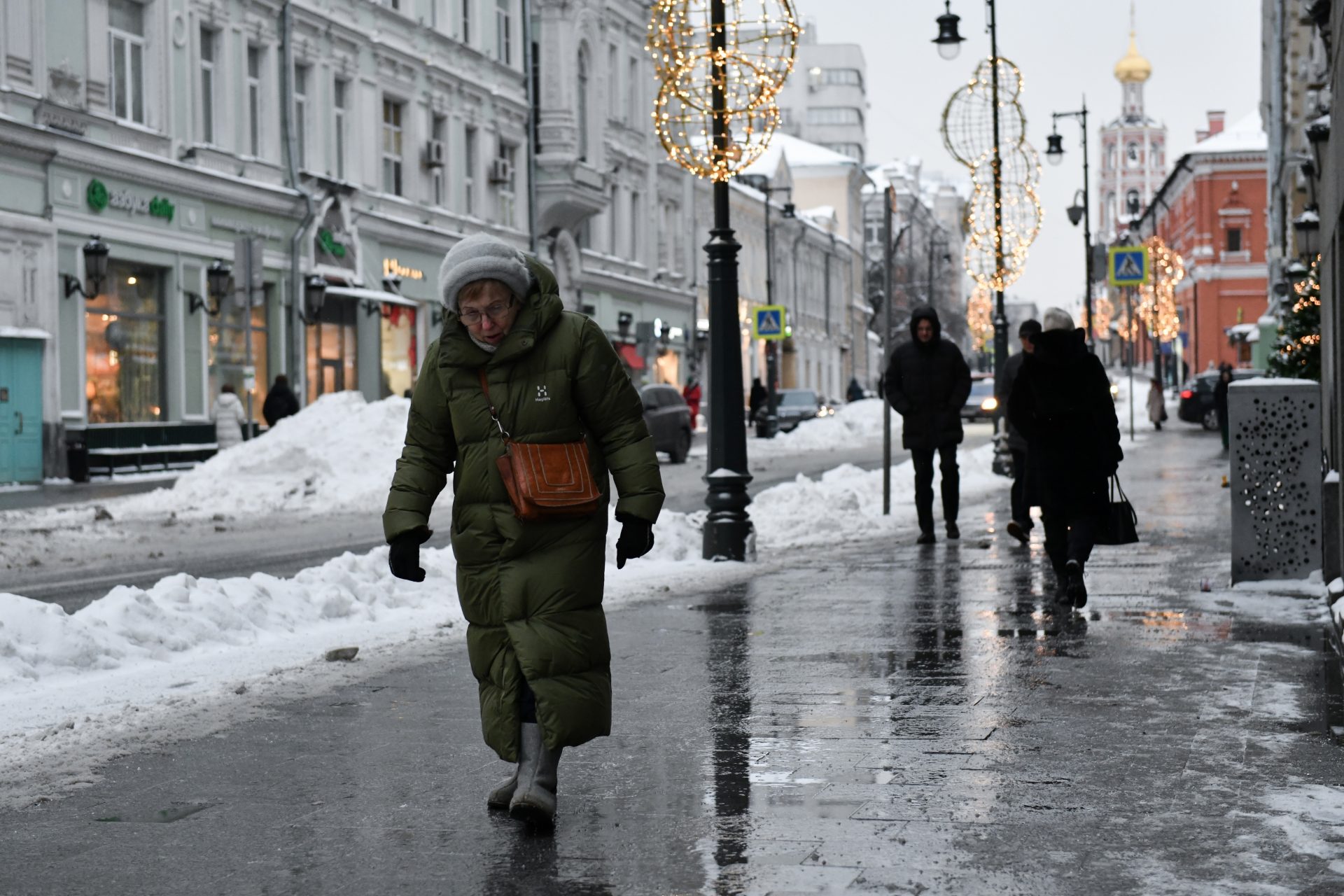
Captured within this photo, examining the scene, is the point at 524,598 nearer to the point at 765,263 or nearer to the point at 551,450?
the point at 551,450

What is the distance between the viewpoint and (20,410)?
87.2 feet

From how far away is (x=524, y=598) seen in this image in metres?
5.35

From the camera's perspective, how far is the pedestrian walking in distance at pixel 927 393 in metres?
Answer: 14.2

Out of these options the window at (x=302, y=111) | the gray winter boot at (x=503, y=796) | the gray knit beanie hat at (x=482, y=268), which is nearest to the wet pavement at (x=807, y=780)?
the gray winter boot at (x=503, y=796)

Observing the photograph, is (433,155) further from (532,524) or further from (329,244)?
(532,524)

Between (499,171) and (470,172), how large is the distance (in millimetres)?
717

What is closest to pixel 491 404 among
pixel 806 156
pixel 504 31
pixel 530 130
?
pixel 504 31

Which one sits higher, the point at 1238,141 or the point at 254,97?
the point at 1238,141

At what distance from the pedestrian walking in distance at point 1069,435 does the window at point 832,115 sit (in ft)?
460

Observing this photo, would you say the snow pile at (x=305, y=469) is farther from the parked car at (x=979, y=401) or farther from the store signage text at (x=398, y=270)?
the parked car at (x=979, y=401)

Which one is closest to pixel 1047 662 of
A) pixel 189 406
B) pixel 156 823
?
pixel 156 823

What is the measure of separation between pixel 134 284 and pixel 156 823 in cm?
2548

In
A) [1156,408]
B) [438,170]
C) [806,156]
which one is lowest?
[1156,408]

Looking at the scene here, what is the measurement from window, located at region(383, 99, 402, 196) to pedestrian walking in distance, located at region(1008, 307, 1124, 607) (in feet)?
95.8
